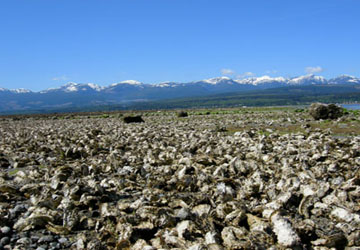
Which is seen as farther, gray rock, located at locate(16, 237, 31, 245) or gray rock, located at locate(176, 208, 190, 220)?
gray rock, located at locate(176, 208, 190, 220)

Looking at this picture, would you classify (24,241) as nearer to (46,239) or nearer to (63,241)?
(46,239)

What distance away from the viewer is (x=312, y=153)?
7.87 metres

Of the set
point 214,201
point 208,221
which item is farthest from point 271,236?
point 214,201

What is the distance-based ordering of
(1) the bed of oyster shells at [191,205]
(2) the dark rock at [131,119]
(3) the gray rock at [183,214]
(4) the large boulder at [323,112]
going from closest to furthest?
(1) the bed of oyster shells at [191,205], (3) the gray rock at [183,214], (4) the large boulder at [323,112], (2) the dark rock at [131,119]

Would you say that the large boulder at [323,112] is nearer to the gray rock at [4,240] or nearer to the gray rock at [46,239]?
the gray rock at [46,239]

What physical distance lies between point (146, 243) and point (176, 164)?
153 inches

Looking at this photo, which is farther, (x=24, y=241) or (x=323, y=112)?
(x=323, y=112)

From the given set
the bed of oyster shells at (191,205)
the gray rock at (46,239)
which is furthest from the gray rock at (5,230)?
the gray rock at (46,239)

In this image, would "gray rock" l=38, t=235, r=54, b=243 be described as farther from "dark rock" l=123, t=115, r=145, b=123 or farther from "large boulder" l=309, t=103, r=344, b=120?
"dark rock" l=123, t=115, r=145, b=123

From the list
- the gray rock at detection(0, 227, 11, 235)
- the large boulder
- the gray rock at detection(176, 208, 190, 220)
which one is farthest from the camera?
the large boulder

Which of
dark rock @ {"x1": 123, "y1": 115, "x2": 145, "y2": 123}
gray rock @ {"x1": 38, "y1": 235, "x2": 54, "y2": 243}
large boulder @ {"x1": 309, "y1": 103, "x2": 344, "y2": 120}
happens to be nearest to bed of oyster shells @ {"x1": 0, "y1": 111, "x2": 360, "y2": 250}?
gray rock @ {"x1": 38, "y1": 235, "x2": 54, "y2": 243}

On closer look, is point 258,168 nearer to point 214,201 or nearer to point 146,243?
point 214,201

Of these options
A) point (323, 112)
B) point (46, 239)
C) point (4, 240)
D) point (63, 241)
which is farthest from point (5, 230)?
point (323, 112)

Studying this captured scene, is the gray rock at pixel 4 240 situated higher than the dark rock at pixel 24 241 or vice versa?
the gray rock at pixel 4 240
